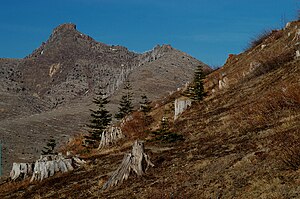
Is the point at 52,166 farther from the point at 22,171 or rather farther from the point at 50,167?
the point at 22,171

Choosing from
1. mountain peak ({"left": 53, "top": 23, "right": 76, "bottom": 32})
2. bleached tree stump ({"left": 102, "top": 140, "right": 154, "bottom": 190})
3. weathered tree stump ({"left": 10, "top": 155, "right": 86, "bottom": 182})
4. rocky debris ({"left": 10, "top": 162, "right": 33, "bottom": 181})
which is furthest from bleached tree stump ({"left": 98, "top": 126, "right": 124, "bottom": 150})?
mountain peak ({"left": 53, "top": 23, "right": 76, "bottom": 32})

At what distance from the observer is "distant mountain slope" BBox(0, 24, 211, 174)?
189 feet

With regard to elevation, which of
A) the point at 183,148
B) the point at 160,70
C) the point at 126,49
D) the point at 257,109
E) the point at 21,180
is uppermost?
the point at 126,49

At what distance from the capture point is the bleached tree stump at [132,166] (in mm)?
16005

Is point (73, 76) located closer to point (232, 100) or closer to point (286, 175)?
point (232, 100)

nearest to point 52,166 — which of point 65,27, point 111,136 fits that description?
point 111,136

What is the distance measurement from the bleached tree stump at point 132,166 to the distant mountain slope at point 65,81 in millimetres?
25373

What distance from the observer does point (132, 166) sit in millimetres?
16641

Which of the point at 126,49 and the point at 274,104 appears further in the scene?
the point at 126,49

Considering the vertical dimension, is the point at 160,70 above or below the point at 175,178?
above

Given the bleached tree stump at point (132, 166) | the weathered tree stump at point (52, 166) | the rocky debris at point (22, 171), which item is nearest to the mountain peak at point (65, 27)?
the rocky debris at point (22, 171)

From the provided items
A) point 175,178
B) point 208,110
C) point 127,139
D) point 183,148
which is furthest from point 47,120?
point 175,178

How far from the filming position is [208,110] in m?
27.4

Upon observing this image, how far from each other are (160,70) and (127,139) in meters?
71.7
